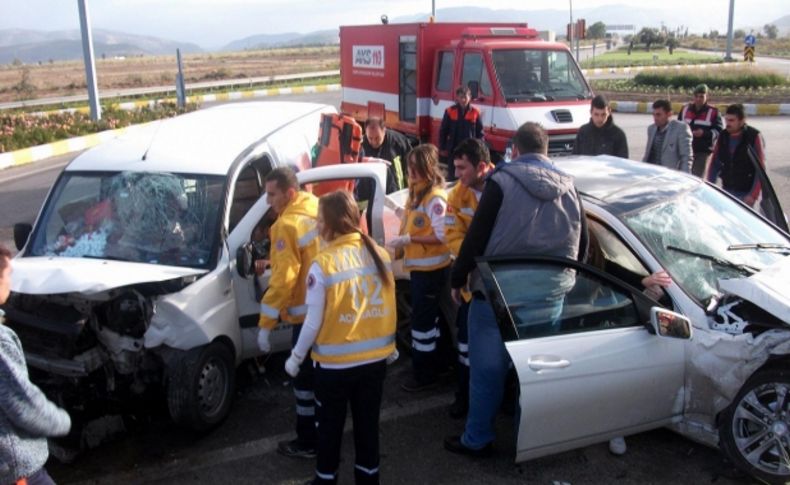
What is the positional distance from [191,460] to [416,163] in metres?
2.44

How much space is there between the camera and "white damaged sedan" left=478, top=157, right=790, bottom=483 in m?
3.83

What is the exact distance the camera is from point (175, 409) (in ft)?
14.1

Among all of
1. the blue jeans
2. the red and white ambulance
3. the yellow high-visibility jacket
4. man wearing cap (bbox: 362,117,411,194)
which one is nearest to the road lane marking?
the blue jeans

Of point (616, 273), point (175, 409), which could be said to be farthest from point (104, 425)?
point (616, 273)

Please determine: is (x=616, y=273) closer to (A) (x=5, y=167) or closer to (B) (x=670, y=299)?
(B) (x=670, y=299)

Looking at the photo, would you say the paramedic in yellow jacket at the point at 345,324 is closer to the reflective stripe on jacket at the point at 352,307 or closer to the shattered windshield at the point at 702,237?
the reflective stripe on jacket at the point at 352,307

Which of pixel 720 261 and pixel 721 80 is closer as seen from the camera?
pixel 720 261

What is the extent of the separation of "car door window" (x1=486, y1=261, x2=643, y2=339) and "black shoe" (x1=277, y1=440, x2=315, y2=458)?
5.01 feet

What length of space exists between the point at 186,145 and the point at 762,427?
4.31 metres

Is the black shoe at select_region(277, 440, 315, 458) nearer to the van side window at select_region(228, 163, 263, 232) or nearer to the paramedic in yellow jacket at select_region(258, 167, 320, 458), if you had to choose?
the paramedic in yellow jacket at select_region(258, 167, 320, 458)

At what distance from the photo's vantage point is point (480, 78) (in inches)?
419

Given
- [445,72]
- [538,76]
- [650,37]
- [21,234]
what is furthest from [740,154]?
[650,37]

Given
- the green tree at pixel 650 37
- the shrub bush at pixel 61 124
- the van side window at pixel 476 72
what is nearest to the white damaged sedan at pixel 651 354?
the van side window at pixel 476 72

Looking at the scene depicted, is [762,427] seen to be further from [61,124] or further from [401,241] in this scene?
[61,124]
